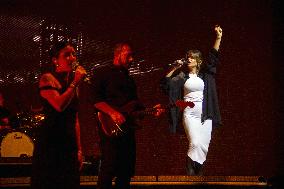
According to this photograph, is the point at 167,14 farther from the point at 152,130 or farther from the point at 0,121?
the point at 0,121

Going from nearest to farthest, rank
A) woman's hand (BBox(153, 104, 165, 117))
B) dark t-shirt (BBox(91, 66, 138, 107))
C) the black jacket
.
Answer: dark t-shirt (BBox(91, 66, 138, 107)) < woman's hand (BBox(153, 104, 165, 117)) < the black jacket

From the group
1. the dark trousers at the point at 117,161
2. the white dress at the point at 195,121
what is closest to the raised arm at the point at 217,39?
the white dress at the point at 195,121

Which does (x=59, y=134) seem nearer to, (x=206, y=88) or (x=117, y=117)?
(x=117, y=117)

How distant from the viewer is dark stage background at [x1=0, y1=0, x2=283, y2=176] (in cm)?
859

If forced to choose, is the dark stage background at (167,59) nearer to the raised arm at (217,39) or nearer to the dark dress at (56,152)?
the raised arm at (217,39)

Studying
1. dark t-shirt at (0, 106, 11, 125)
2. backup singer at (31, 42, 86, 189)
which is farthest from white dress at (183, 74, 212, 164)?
backup singer at (31, 42, 86, 189)

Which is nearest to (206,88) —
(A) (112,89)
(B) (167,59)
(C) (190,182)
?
(B) (167,59)

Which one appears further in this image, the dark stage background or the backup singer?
the dark stage background

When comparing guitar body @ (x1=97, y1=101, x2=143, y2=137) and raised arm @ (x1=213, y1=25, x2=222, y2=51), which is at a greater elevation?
raised arm @ (x1=213, y1=25, x2=222, y2=51)

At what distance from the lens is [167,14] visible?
8.73 m

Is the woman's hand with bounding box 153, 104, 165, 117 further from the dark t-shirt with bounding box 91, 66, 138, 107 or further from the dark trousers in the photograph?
the dark trousers

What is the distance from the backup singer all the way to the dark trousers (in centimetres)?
55

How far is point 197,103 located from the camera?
6.92 metres

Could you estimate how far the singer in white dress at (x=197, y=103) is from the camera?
22.7 feet
